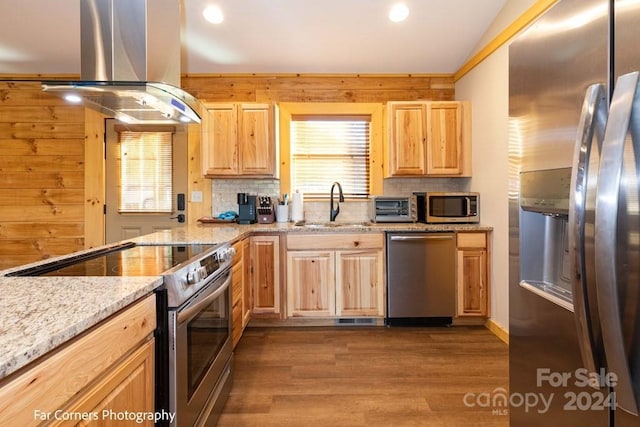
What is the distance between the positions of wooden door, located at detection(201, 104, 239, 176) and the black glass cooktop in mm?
1689

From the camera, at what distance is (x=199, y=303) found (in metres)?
1.42

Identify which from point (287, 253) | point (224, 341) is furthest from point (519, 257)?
point (287, 253)

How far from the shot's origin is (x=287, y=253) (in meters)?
3.09

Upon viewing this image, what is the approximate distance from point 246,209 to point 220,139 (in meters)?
0.78

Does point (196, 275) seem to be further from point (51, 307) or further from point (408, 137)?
point (408, 137)

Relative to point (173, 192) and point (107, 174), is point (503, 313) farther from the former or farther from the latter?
point (107, 174)

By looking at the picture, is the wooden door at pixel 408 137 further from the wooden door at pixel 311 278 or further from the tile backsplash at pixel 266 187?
the wooden door at pixel 311 278

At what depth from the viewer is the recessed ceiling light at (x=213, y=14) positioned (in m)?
2.93

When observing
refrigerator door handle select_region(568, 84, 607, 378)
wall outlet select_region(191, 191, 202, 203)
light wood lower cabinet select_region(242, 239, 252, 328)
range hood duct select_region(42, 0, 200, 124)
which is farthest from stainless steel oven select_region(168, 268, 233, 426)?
wall outlet select_region(191, 191, 202, 203)

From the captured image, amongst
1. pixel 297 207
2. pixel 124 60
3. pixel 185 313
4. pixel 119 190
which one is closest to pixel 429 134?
pixel 297 207

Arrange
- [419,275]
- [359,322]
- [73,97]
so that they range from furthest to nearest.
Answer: [359,322] → [419,275] → [73,97]

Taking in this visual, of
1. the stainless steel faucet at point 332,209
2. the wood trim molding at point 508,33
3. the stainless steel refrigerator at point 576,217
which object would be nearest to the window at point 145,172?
the stainless steel faucet at point 332,209

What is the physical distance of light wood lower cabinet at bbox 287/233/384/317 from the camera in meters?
3.08

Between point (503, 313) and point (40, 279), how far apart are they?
315cm
